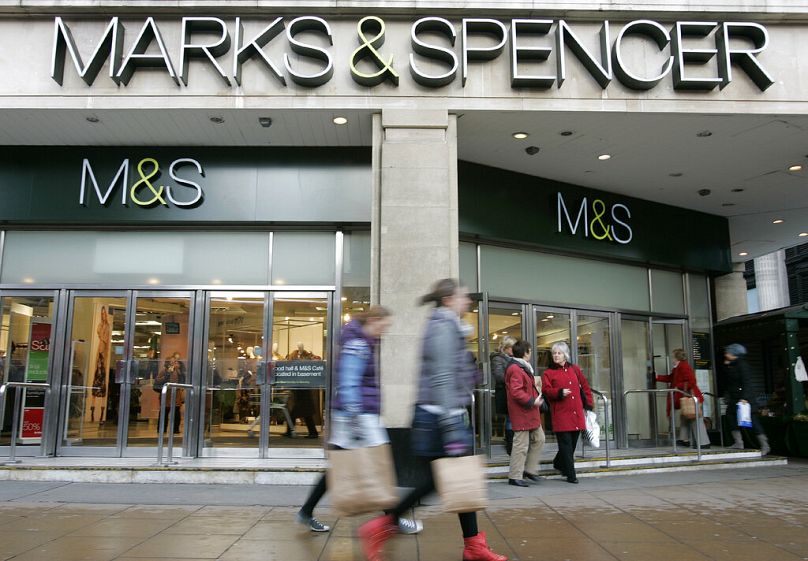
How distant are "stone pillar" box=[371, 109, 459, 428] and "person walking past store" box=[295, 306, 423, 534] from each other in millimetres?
3123

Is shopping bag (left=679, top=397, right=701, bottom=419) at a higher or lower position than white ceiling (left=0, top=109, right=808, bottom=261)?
lower

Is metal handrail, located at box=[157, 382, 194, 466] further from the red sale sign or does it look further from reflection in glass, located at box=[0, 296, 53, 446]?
reflection in glass, located at box=[0, 296, 53, 446]

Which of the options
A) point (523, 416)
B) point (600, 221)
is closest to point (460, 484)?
point (523, 416)

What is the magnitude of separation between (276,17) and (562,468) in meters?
6.63

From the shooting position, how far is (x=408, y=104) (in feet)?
27.7

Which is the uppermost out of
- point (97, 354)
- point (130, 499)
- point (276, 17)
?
point (276, 17)

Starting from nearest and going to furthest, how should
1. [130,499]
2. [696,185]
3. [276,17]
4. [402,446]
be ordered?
[130,499]
[402,446]
[276,17]
[696,185]

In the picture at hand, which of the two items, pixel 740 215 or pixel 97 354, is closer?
pixel 97 354

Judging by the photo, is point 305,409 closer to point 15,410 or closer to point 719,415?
point 15,410

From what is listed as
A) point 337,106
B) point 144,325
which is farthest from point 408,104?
point 144,325

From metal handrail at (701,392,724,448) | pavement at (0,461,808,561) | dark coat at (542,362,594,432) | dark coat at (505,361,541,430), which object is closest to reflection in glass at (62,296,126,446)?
pavement at (0,461,808,561)

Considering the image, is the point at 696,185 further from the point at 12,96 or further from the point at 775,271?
the point at 775,271

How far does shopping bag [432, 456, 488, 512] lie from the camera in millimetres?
3955

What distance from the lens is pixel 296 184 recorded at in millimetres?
9539
